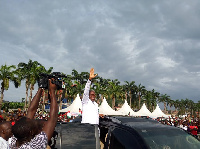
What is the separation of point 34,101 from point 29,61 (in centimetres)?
4330

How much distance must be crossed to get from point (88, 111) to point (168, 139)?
81.7 inches

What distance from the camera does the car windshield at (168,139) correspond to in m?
3.13

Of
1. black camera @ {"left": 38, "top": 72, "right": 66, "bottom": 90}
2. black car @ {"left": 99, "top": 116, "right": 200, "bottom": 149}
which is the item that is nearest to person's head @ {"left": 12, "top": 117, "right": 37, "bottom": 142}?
black camera @ {"left": 38, "top": 72, "right": 66, "bottom": 90}

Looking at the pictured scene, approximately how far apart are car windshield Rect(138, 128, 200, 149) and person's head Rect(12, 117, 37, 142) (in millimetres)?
1774

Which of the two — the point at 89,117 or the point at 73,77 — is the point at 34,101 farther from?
the point at 73,77

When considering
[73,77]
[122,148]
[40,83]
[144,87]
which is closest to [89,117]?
[122,148]

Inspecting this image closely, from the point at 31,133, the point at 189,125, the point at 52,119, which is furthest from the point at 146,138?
the point at 189,125

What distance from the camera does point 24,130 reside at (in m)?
1.90

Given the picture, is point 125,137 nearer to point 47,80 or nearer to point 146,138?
point 146,138

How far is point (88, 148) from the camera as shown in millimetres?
3570

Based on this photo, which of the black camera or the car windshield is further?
the car windshield

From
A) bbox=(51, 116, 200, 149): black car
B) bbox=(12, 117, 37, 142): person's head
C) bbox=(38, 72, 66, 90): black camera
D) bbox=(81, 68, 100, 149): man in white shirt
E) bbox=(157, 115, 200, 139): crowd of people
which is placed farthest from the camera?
bbox=(157, 115, 200, 139): crowd of people

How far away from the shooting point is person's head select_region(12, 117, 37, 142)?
1.90m

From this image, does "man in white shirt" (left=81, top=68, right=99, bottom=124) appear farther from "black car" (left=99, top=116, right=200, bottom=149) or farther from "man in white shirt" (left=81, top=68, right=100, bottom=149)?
"black car" (left=99, top=116, right=200, bottom=149)
